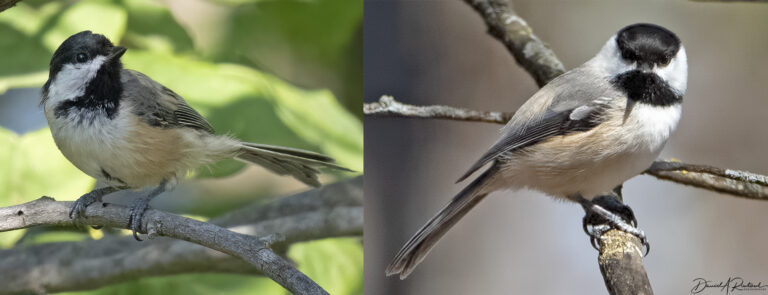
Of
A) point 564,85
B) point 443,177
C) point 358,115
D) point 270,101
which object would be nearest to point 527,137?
point 564,85

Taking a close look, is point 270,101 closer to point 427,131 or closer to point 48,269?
point 427,131

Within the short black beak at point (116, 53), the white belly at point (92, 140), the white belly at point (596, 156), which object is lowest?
the white belly at point (596, 156)

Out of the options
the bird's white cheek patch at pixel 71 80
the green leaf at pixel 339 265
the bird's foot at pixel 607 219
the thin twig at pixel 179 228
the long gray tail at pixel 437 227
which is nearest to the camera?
the thin twig at pixel 179 228

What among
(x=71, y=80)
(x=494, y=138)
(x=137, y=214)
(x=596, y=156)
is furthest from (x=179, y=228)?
(x=596, y=156)

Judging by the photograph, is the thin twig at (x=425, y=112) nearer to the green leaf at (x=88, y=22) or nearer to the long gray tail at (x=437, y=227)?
the long gray tail at (x=437, y=227)

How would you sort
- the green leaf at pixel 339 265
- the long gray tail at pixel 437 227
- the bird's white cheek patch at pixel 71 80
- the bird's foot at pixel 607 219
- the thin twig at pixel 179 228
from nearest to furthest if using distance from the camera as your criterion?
the thin twig at pixel 179 228, the bird's white cheek patch at pixel 71 80, the bird's foot at pixel 607 219, the long gray tail at pixel 437 227, the green leaf at pixel 339 265

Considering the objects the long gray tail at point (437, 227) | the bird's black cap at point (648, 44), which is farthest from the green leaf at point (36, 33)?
the bird's black cap at point (648, 44)

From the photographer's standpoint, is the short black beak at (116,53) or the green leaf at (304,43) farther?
the green leaf at (304,43)
